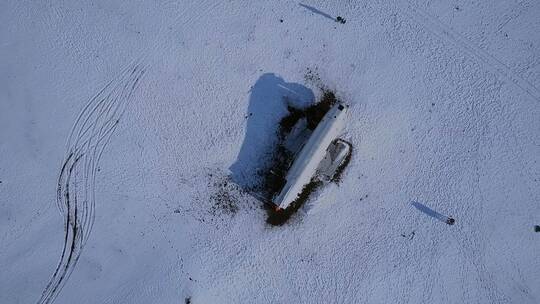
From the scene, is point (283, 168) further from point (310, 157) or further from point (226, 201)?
point (226, 201)

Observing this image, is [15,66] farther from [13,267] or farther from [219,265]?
[219,265]

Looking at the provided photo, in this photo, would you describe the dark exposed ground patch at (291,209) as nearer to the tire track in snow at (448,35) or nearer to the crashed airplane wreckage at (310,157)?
the crashed airplane wreckage at (310,157)

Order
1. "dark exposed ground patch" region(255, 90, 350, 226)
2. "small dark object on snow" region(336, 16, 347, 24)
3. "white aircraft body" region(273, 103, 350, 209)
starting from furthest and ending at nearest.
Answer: "small dark object on snow" region(336, 16, 347, 24), "dark exposed ground patch" region(255, 90, 350, 226), "white aircraft body" region(273, 103, 350, 209)

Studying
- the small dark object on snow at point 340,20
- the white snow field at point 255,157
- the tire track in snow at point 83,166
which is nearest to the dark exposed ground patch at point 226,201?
the white snow field at point 255,157

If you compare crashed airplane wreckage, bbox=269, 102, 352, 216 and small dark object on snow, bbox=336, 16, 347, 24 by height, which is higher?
small dark object on snow, bbox=336, 16, 347, 24

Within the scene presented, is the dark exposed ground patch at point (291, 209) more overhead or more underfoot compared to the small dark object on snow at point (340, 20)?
more underfoot

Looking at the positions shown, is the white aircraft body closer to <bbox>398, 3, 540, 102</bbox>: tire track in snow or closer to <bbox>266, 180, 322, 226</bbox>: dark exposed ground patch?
<bbox>266, 180, 322, 226</bbox>: dark exposed ground patch

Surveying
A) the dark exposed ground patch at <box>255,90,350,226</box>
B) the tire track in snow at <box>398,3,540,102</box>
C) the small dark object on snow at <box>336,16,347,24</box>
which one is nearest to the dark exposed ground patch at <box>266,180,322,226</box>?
the dark exposed ground patch at <box>255,90,350,226</box>
